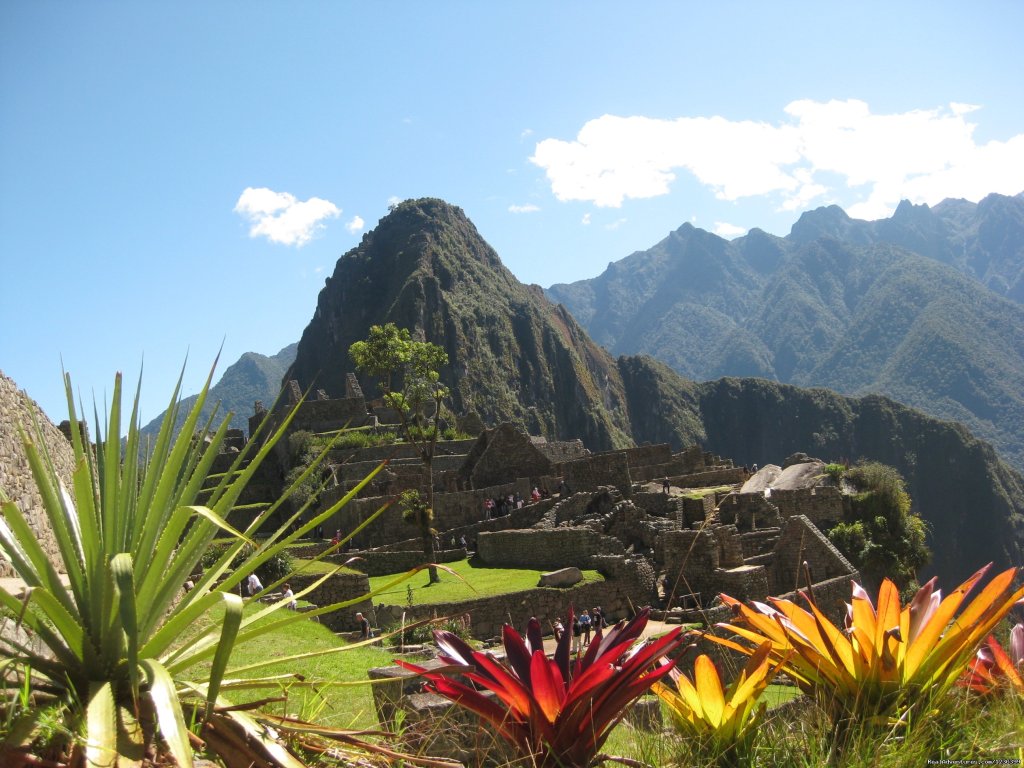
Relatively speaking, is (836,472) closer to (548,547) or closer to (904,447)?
(548,547)

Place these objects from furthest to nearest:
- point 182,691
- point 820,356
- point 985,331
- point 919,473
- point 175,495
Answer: point 820,356, point 985,331, point 919,473, point 175,495, point 182,691

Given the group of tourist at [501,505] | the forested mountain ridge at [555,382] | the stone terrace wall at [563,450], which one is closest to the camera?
the group of tourist at [501,505]

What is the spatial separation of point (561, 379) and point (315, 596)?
5730 inches

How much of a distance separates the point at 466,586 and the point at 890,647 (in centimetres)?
1625

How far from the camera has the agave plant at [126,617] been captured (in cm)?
256

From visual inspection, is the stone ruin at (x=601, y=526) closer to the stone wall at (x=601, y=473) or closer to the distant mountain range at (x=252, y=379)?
the stone wall at (x=601, y=473)

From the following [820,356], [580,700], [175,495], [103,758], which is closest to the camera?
[103,758]

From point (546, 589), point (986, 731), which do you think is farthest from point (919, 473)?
point (986, 731)

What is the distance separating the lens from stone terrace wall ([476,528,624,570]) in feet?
70.8

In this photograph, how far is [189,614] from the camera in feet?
9.95

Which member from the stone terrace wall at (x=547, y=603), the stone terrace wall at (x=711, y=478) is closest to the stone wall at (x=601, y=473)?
the stone terrace wall at (x=711, y=478)

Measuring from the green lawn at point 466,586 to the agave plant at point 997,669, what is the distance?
46.1 feet

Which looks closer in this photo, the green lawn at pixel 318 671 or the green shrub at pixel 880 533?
the green lawn at pixel 318 671

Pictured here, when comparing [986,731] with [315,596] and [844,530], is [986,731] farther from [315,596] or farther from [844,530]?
[844,530]
